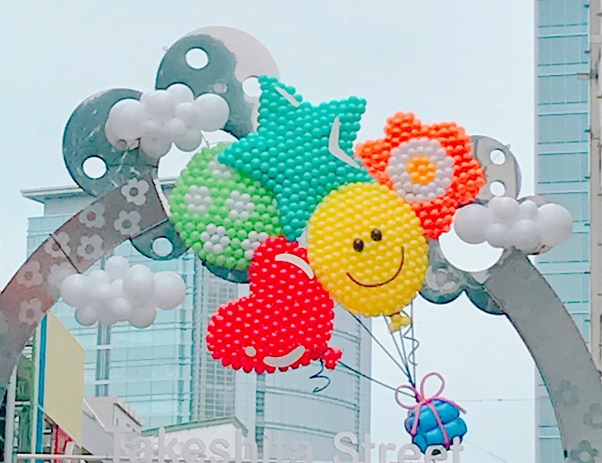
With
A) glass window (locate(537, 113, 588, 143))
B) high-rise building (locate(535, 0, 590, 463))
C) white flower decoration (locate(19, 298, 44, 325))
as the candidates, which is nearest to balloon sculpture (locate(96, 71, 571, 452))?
white flower decoration (locate(19, 298, 44, 325))

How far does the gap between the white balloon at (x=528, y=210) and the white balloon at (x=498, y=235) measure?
13 centimetres

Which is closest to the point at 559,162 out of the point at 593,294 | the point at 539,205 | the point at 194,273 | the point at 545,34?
the point at 545,34

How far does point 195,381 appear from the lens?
47.0 metres

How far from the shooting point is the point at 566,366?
959 centimetres

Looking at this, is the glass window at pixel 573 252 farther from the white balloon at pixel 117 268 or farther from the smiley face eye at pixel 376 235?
the white balloon at pixel 117 268

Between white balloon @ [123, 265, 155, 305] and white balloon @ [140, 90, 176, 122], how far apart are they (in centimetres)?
86

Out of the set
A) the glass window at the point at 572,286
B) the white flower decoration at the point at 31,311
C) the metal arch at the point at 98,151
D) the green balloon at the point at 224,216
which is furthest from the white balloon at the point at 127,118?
the glass window at the point at 572,286

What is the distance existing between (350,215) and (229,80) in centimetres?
109

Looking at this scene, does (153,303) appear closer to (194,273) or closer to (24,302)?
(24,302)

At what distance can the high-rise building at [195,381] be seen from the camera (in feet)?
138

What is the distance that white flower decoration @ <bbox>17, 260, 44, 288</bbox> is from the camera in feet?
32.0

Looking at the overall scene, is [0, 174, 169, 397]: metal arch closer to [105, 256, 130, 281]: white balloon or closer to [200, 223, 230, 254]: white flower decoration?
[105, 256, 130, 281]: white balloon

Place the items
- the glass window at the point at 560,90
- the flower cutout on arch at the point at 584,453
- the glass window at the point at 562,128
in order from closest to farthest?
the flower cutout on arch at the point at 584,453 → the glass window at the point at 562,128 → the glass window at the point at 560,90

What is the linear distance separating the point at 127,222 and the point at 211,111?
0.79 metres
